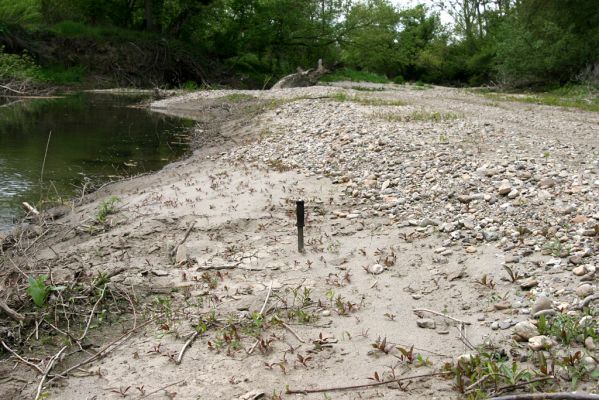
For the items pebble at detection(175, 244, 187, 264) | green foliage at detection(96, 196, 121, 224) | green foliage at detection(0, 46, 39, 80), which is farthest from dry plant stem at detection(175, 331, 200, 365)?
green foliage at detection(0, 46, 39, 80)

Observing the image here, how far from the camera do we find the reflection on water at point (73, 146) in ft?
34.0

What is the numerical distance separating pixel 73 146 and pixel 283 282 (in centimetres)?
1087

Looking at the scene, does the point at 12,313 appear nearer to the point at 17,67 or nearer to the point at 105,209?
the point at 105,209

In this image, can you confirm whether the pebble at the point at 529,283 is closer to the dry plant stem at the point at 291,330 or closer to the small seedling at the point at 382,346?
the small seedling at the point at 382,346

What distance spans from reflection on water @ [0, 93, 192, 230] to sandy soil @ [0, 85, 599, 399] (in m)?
1.62

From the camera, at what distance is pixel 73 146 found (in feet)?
48.0

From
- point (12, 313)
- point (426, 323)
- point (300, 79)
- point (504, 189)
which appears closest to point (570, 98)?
point (300, 79)

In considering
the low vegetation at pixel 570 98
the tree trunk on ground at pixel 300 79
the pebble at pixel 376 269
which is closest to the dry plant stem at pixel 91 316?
the pebble at pixel 376 269

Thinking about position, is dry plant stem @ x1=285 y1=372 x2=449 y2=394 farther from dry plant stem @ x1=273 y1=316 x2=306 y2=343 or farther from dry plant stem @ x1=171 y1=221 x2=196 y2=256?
dry plant stem @ x1=171 y1=221 x2=196 y2=256

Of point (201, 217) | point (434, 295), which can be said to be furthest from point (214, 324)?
point (201, 217)

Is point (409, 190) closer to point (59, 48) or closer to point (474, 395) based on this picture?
point (474, 395)

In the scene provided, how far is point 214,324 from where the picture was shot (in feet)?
15.5

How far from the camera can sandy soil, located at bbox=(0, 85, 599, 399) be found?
13.2ft

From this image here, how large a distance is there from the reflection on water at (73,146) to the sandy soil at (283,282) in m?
Answer: 1.62
